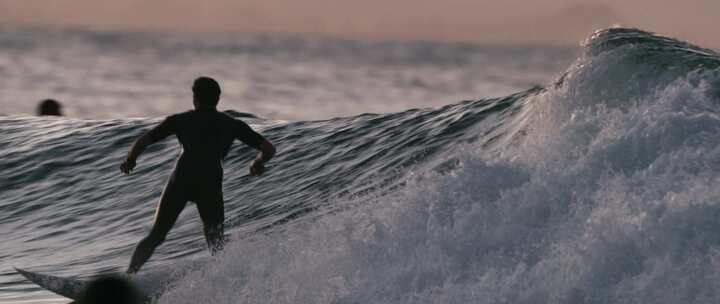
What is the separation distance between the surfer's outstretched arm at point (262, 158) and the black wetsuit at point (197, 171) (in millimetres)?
360

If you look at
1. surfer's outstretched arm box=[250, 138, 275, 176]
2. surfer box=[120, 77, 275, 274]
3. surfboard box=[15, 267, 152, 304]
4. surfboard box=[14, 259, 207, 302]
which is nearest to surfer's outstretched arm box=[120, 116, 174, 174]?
surfer box=[120, 77, 275, 274]

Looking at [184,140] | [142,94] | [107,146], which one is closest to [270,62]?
[142,94]

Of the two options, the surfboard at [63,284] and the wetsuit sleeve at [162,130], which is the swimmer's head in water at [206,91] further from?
the surfboard at [63,284]

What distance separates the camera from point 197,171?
10.2 meters

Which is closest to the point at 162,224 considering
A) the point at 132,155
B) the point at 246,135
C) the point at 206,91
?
the point at 132,155

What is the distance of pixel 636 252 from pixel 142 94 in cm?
6298

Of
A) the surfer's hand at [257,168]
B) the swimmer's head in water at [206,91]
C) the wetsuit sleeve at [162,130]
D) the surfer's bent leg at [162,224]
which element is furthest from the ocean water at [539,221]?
the swimmer's head in water at [206,91]

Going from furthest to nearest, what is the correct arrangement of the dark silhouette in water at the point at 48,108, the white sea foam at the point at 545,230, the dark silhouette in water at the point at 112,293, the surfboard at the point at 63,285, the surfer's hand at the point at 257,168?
the dark silhouette in water at the point at 48,108 < the surfboard at the point at 63,285 < the surfer's hand at the point at 257,168 < the dark silhouette in water at the point at 112,293 < the white sea foam at the point at 545,230

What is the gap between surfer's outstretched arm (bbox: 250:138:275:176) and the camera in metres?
10.1

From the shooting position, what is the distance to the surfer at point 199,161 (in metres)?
10.1

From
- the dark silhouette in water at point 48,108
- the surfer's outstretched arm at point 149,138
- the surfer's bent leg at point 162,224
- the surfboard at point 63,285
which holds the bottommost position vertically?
the dark silhouette in water at point 48,108

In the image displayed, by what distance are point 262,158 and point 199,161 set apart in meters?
0.55

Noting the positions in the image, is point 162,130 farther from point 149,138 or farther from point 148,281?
point 148,281

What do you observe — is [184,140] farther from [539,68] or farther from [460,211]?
[539,68]
